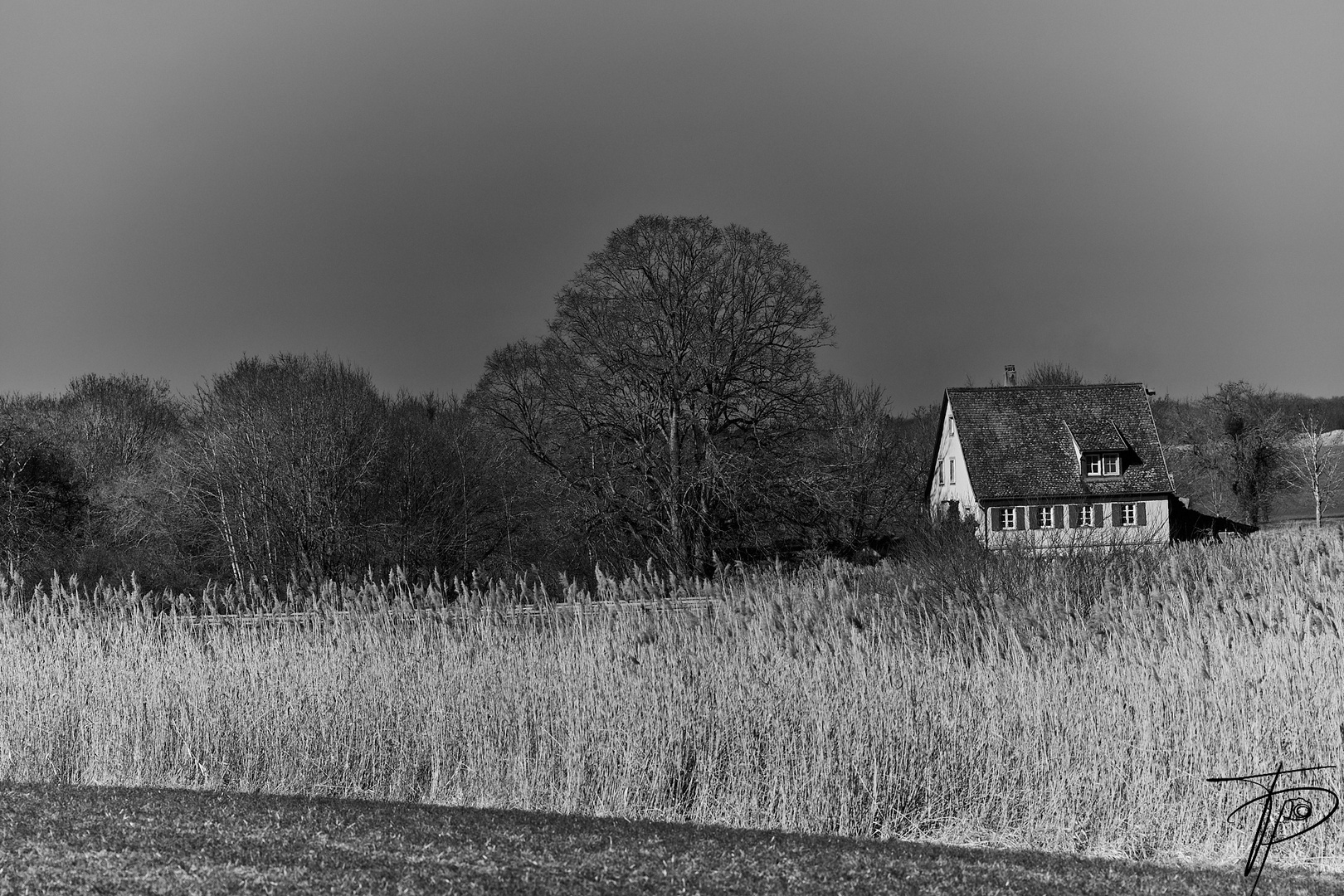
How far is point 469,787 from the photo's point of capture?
902 cm

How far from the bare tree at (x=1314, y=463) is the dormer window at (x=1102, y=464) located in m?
18.0

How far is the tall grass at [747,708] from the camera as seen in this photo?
8156mm

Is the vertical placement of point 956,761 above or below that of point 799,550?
below

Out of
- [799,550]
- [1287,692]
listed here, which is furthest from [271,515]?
[1287,692]

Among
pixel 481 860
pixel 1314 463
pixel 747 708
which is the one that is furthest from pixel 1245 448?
pixel 481 860

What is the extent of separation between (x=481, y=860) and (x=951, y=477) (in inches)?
1987

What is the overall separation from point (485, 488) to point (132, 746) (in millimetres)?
31168

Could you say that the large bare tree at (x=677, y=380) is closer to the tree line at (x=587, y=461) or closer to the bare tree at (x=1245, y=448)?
the tree line at (x=587, y=461)

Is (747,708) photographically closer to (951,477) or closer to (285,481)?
(285,481)

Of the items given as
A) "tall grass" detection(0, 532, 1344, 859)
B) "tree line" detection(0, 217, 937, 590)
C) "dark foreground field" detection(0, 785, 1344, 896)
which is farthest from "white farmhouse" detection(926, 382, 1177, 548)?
"dark foreground field" detection(0, 785, 1344, 896)

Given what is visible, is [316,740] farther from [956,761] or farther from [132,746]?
[956,761]

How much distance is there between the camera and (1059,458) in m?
50.5

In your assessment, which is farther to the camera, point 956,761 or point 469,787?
point 469,787

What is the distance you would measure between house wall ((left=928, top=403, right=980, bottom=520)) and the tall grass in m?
39.3
